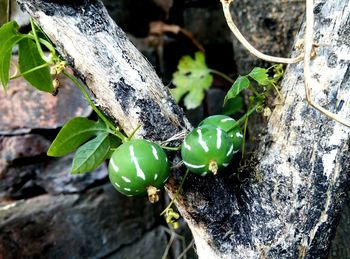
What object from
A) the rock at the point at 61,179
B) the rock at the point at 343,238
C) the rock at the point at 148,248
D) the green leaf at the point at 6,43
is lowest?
the rock at the point at 148,248

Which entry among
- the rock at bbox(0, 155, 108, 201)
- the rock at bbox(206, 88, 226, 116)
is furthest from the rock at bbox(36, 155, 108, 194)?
the rock at bbox(206, 88, 226, 116)

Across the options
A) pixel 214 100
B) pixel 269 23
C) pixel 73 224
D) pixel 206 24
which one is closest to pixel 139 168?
pixel 73 224

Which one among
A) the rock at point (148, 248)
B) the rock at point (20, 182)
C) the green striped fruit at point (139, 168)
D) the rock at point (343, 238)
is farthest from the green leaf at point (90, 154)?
the rock at point (343, 238)

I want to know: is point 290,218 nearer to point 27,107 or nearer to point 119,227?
point 119,227

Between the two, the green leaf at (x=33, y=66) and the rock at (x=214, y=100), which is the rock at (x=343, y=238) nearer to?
the rock at (x=214, y=100)

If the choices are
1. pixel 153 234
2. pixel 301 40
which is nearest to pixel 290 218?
pixel 301 40

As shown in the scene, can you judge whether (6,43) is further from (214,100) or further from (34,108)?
(214,100)
